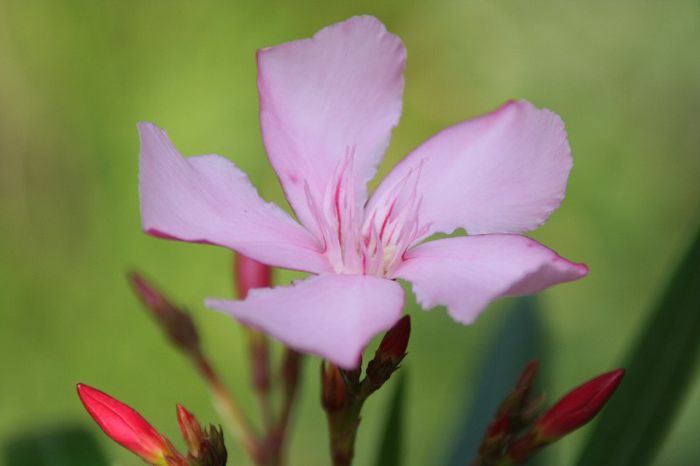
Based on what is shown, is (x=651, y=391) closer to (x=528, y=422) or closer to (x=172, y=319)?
(x=528, y=422)

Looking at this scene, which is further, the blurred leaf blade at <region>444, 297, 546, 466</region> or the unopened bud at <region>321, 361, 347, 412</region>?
the blurred leaf blade at <region>444, 297, 546, 466</region>

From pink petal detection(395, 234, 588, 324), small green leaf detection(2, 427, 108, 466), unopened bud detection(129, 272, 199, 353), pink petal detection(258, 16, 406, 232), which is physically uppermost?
pink petal detection(258, 16, 406, 232)

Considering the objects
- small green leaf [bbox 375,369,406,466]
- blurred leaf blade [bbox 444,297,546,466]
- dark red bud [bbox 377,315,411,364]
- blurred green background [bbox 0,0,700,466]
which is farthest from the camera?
blurred green background [bbox 0,0,700,466]

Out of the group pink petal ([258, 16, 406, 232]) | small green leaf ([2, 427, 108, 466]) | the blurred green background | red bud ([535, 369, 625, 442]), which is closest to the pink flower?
pink petal ([258, 16, 406, 232])

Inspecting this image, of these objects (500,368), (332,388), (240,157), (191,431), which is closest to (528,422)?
(332,388)

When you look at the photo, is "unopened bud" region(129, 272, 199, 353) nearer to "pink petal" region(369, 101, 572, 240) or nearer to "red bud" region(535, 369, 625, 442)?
"pink petal" region(369, 101, 572, 240)

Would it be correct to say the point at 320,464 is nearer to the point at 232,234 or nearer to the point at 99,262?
the point at 99,262

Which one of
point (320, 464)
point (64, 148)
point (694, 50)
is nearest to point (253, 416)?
point (320, 464)
